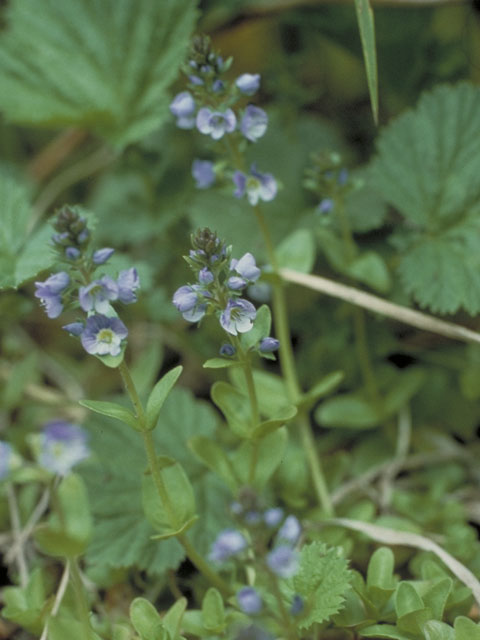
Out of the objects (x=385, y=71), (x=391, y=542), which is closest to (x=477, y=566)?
(x=391, y=542)

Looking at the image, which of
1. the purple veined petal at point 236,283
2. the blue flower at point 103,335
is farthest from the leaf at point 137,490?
the purple veined petal at point 236,283

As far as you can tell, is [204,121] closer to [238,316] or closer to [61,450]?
[238,316]

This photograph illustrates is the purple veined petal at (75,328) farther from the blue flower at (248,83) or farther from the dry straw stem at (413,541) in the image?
the dry straw stem at (413,541)

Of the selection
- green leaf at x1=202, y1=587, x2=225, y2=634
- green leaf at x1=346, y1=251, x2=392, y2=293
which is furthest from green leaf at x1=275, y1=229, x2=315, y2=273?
green leaf at x1=202, y1=587, x2=225, y2=634

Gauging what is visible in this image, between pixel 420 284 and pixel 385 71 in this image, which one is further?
pixel 385 71

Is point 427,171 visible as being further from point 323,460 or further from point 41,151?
point 41,151

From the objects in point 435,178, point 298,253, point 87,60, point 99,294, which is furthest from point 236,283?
point 87,60
